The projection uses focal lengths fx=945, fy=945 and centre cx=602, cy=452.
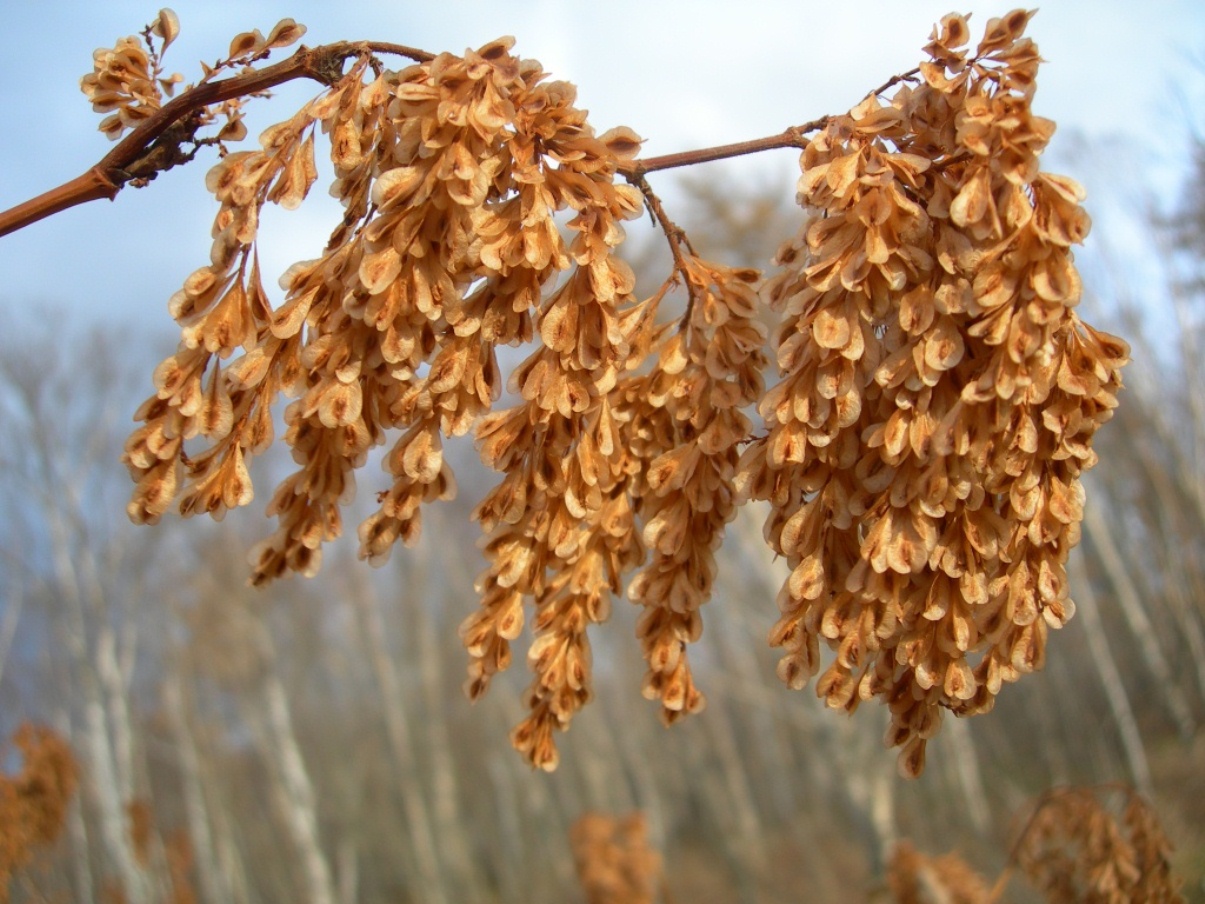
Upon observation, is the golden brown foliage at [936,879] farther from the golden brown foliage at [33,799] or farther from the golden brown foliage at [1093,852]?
the golden brown foliage at [33,799]

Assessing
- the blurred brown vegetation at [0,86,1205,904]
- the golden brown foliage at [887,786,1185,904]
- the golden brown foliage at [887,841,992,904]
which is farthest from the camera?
the blurred brown vegetation at [0,86,1205,904]

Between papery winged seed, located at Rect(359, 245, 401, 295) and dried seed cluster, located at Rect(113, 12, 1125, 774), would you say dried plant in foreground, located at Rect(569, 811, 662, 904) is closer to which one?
dried seed cluster, located at Rect(113, 12, 1125, 774)

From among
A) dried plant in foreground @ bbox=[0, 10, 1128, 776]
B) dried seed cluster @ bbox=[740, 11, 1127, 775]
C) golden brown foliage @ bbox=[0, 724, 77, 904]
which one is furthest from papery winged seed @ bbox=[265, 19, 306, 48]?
golden brown foliage @ bbox=[0, 724, 77, 904]

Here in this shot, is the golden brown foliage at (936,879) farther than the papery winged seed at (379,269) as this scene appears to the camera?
Yes

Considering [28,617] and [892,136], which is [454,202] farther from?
[28,617]

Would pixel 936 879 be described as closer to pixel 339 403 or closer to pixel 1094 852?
pixel 1094 852

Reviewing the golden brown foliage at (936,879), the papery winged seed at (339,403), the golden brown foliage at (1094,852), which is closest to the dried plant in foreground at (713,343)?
the papery winged seed at (339,403)
